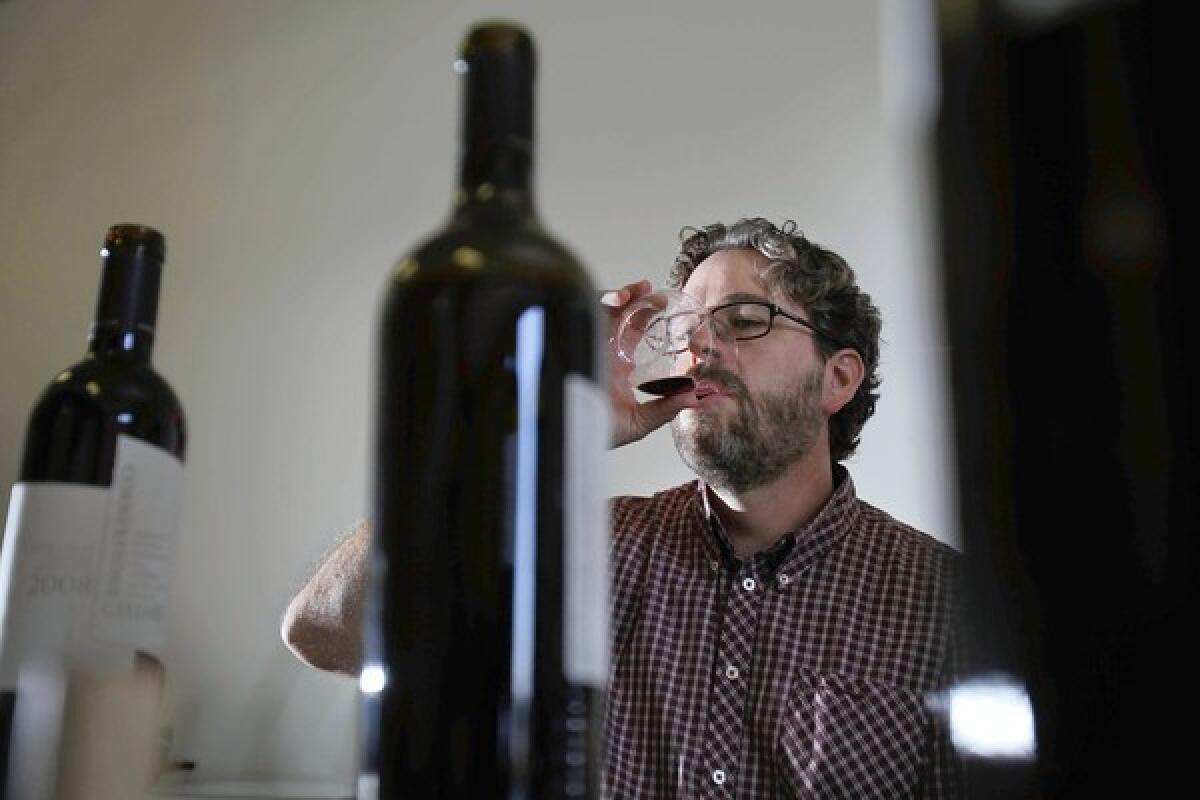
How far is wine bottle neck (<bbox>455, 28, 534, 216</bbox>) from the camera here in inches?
14.8

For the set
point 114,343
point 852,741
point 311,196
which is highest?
point 311,196

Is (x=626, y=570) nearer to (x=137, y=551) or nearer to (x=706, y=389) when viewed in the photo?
(x=706, y=389)

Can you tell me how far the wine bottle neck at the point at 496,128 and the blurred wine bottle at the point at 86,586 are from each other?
15 centimetres

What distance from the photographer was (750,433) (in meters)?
1.58

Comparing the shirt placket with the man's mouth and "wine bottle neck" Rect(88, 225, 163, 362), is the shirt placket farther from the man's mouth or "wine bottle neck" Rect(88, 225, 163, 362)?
"wine bottle neck" Rect(88, 225, 163, 362)

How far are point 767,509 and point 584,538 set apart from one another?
1.21m

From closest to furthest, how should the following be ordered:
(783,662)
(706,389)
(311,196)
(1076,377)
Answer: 1. (1076,377)
2. (783,662)
3. (706,389)
4. (311,196)

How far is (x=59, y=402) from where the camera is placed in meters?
0.42

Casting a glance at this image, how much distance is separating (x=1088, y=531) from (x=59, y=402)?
0.36 m

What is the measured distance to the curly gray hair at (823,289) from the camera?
1608mm

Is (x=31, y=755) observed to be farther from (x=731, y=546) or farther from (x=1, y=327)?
(x=1, y=327)

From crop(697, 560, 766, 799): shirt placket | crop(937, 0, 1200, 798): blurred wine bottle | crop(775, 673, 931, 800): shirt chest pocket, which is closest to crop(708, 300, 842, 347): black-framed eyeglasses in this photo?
crop(697, 560, 766, 799): shirt placket

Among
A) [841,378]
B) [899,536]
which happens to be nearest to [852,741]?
[899,536]

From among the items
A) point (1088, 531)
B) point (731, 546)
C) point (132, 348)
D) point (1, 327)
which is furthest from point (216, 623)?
point (1088, 531)
